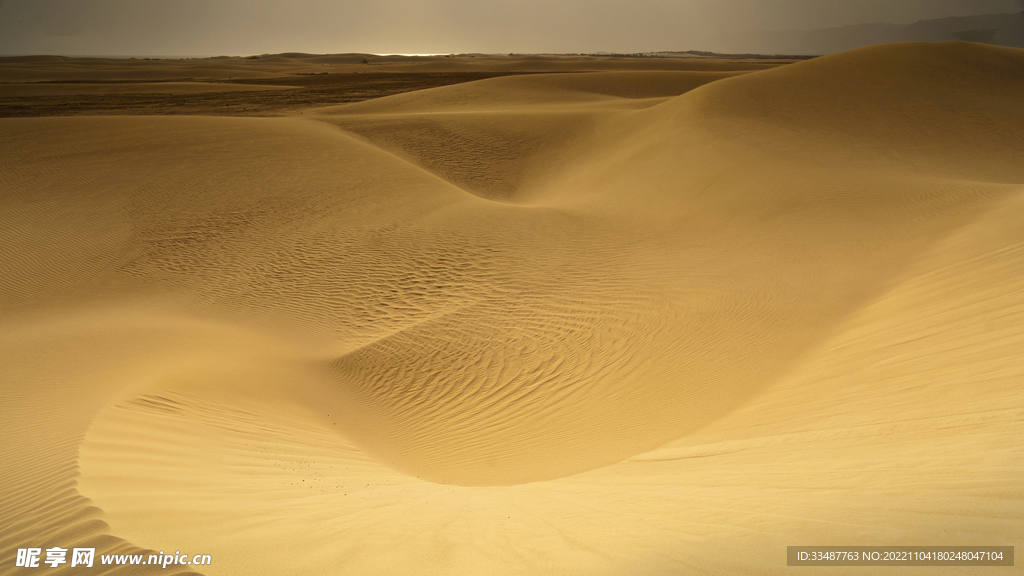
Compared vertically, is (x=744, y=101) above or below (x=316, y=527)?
above

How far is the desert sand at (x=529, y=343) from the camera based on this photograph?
10.5 feet

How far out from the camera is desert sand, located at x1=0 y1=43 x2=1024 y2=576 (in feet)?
10.5

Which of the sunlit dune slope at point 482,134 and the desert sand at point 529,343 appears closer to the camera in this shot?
the desert sand at point 529,343

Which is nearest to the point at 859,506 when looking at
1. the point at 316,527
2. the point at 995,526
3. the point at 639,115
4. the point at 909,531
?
the point at 909,531

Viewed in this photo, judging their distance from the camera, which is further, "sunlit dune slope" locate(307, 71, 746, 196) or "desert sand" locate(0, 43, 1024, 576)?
"sunlit dune slope" locate(307, 71, 746, 196)

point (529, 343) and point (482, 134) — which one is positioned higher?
point (482, 134)

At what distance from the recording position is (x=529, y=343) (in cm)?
853

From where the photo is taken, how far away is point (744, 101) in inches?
784

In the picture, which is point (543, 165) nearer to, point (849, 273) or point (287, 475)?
point (849, 273)

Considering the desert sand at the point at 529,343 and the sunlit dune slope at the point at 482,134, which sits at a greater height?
the sunlit dune slope at the point at 482,134

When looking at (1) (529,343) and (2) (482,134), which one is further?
Result: (2) (482,134)

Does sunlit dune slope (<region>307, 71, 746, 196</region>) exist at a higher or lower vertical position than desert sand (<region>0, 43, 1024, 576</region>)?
higher

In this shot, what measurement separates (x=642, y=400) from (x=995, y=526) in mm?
4318

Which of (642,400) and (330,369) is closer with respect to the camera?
(642,400)
